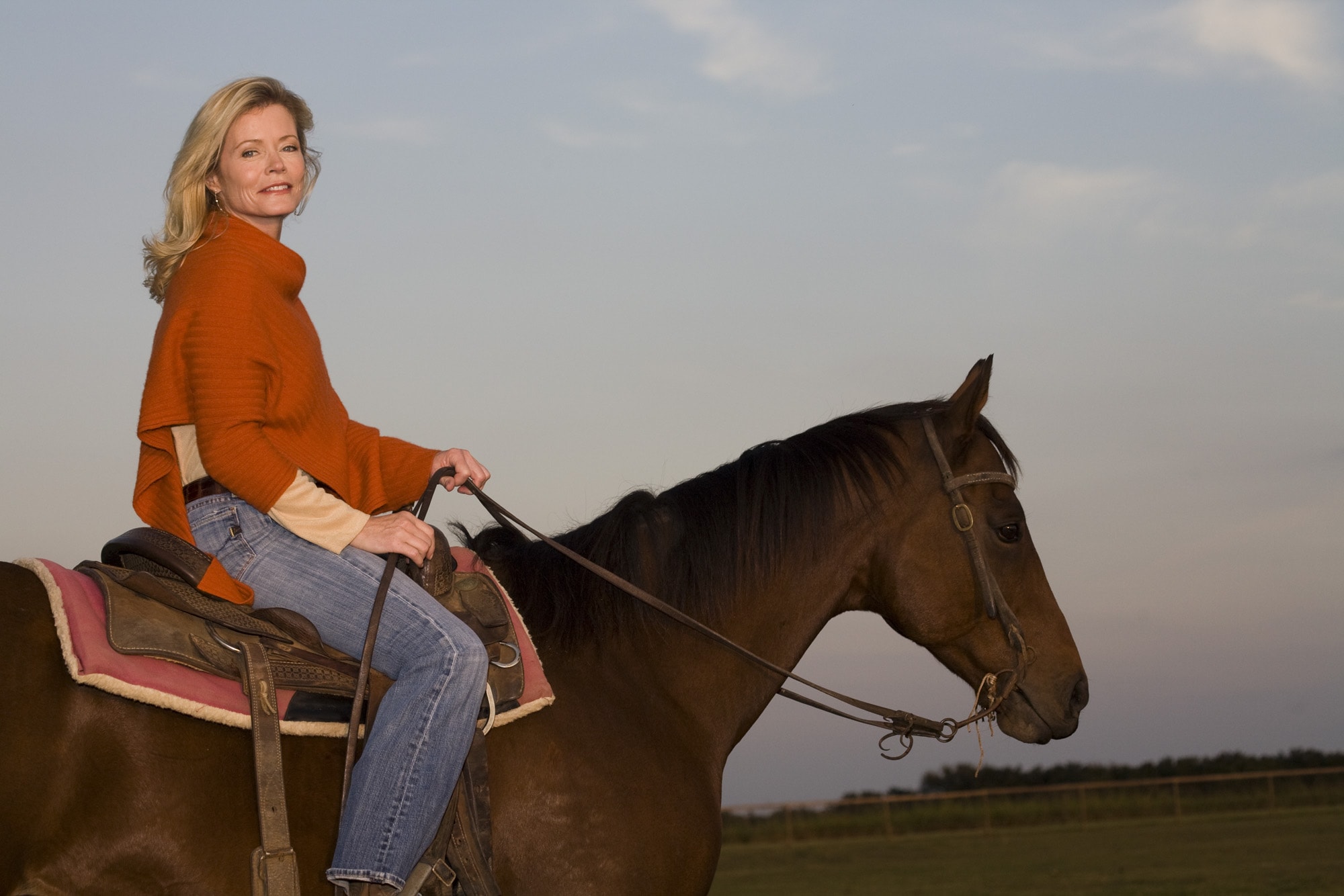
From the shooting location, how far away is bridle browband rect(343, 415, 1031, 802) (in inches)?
148

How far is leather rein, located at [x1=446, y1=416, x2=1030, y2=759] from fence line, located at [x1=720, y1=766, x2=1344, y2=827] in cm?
2593

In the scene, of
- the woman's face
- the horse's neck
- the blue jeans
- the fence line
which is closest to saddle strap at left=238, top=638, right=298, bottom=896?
the blue jeans

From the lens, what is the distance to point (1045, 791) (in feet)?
98.1

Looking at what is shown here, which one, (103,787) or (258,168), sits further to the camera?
(258,168)

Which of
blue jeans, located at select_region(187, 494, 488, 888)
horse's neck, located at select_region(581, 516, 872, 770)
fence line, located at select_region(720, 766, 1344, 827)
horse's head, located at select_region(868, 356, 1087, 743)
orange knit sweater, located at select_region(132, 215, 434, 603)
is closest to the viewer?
blue jeans, located at select_region(187, 494, 488, 888)

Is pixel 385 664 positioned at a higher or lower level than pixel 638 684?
higher

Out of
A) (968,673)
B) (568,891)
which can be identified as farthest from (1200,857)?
(568,891)

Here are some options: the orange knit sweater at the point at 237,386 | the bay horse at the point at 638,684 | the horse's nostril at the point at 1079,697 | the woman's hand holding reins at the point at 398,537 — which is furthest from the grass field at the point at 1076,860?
the orange knit sweater at the point at 237,386

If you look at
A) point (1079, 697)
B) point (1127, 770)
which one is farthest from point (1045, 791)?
point (1079, 697)

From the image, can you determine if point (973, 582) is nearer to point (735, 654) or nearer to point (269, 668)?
point (735, 654)

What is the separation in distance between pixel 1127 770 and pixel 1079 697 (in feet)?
111

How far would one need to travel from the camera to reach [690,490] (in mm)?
4027

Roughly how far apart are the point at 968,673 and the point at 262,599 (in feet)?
7.92

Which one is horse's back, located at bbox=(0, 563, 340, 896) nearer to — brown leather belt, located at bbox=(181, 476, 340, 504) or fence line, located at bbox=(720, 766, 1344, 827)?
brown leather belt, located at bbox=(181, 476, 340, 504)
